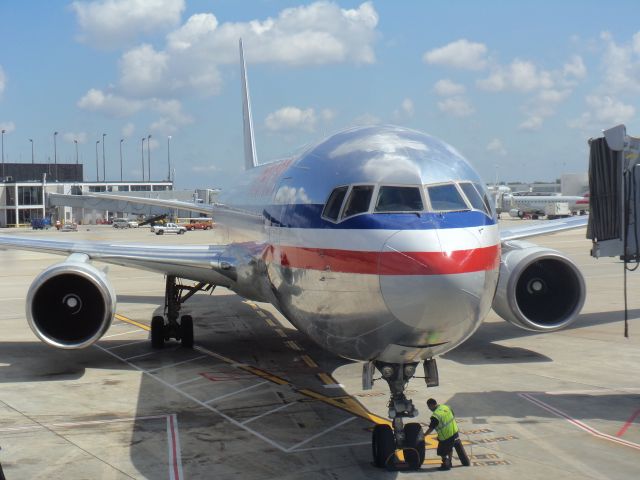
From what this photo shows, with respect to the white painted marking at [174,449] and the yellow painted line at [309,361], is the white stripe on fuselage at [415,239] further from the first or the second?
the yellow painted line at [309,361]

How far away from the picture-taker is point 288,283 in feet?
34.1

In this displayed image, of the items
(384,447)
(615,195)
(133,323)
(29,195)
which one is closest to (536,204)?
(29,195)

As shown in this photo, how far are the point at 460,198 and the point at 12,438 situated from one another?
24.2 ft

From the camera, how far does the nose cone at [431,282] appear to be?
26.1ft

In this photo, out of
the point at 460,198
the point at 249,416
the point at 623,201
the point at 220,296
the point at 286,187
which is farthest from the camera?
the point at 220,296

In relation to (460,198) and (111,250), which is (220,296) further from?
(460,198)

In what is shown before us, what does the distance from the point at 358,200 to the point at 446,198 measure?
3.34ft

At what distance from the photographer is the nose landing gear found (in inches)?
368

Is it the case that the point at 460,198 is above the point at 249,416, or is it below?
above

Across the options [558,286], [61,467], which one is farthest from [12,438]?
[558,286]

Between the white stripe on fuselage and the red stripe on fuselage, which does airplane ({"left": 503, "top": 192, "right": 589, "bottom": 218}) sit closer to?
the white stripe on fuselage

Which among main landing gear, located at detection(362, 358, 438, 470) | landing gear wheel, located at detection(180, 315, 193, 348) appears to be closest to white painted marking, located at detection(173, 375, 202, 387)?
landing gear wheel, located at detection(180, 315, 193, 348)

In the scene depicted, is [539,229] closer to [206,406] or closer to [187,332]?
[187,332]

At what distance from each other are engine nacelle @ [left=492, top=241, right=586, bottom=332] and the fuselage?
5332mm
